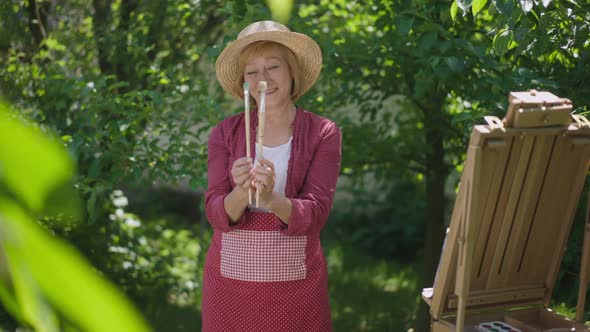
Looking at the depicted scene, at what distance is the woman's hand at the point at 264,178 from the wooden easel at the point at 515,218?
0.55 meters

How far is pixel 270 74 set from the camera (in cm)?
273

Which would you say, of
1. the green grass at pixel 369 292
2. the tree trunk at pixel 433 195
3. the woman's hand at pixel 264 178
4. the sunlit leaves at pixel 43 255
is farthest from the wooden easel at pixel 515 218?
the green grass at pixel 369 292

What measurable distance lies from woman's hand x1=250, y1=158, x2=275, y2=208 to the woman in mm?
152

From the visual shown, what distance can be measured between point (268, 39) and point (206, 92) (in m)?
2.02

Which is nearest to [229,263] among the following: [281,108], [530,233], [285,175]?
[285,175]

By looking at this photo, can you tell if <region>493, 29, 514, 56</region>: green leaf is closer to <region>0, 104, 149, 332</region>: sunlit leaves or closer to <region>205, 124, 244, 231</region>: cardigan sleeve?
<region>205, 124, 244, 231</region>: cardigan sleeve

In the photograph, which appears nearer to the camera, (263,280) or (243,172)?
(243,172)

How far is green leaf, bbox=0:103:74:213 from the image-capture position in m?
0.33

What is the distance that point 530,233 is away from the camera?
99.0 inches

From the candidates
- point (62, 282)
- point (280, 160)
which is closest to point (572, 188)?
point (280, 160)

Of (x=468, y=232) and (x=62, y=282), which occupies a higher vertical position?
(x=62, y=282)

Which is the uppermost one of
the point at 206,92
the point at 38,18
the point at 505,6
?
the point at 505,6

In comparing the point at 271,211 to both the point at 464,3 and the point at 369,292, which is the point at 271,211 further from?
the point at 369,292

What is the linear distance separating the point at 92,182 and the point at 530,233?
2.69 m
